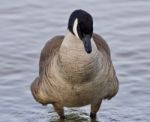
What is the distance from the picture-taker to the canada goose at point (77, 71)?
8359mm

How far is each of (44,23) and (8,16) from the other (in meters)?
0.67

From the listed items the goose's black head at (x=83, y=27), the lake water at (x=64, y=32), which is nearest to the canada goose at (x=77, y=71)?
the goose's black head at (x=83, y=27)

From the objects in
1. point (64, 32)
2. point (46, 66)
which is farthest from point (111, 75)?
point (64, 32)

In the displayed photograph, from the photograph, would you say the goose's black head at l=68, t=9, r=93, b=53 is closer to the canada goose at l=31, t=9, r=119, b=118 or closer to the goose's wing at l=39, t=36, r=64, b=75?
the canada goose at l=31, t=9, r=119, b=118

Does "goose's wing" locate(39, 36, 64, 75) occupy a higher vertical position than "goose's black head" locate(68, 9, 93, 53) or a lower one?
lower

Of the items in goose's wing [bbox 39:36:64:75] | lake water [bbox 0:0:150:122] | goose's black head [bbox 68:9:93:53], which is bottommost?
lake water [bbox 0:0:150:122]

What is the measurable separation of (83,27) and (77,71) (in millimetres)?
626

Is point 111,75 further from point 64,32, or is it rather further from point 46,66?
point 64,32

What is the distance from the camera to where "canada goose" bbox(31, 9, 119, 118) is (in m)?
8.36

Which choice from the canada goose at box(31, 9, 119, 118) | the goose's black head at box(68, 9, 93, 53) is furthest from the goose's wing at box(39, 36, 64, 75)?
the goose's black head at box(68, 9, 93, 53)

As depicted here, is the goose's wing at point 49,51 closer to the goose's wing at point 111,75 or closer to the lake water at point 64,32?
the goose's wing at point 111,75

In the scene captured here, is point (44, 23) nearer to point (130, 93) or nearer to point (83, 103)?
point (130, 93)

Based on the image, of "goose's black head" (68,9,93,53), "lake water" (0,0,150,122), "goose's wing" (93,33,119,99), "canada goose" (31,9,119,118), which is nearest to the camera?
"goose's black head" (68,9,93,53)

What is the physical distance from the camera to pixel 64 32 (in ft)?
39.8
